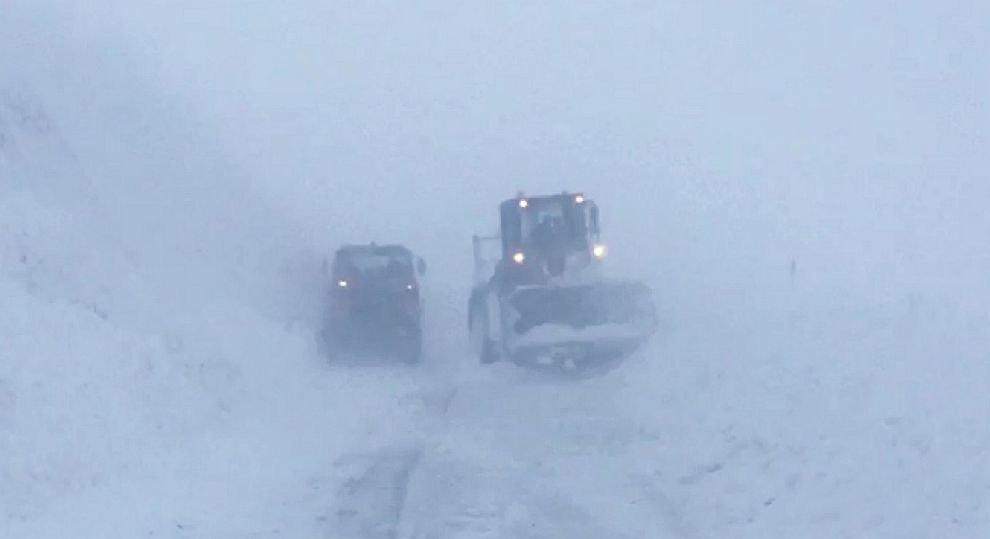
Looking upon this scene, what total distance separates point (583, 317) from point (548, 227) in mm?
3269

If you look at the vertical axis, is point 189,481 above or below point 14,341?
below

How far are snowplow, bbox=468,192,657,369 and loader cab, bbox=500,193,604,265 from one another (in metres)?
0.02

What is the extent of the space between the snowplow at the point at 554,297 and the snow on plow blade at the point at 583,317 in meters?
0.02

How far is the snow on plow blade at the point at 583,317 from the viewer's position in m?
26.6

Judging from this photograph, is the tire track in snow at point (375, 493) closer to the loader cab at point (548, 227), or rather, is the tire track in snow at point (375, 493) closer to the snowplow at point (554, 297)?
the snowplow at point (554, 297)

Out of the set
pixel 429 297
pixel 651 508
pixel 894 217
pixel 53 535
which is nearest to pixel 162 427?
pixel 53 535

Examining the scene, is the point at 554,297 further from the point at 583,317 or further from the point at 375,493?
the point at 375,493

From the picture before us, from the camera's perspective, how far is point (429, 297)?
41594mm

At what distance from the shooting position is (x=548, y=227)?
29641 millimetres

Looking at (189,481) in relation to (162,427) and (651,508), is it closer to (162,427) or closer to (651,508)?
(162,427)

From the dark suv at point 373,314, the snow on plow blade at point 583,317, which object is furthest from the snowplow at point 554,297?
the dark suv at point 373,314

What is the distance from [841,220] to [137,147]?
22.4 m

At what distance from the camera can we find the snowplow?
26.7m

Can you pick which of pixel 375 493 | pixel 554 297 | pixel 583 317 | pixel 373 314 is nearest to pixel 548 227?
pixel 554 297
